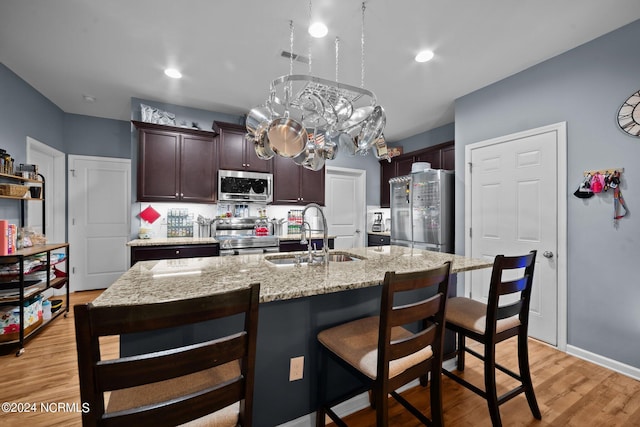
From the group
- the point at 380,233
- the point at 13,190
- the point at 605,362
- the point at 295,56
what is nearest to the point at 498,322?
the point at 605,362

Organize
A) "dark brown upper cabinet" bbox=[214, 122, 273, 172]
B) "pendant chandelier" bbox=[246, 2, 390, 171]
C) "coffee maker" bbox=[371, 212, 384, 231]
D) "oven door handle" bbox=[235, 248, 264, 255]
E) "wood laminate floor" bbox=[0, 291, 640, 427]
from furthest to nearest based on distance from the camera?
"coffee maker" bbox=[371, 212, 384, 231] → "dark brown upper cabinet" bbox=[214, 122, 273, 172] → "oven door handle" bbox=[235, 248, 264, 255] → "pendant chandelier" bbox=[246, 2, 390, 171] → "wood laminate floor" bbox=[0, 291, 640, 427]

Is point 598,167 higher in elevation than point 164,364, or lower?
higher

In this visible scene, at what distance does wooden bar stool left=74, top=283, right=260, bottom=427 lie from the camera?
666mm

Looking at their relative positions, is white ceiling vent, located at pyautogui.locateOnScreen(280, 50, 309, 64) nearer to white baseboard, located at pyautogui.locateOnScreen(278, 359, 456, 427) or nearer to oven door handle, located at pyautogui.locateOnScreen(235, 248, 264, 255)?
oven door handle, located at pyautogui.locateOnScreen(235, 248, 264, 255)

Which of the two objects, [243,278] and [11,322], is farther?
[11,322]

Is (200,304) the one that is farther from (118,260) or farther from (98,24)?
(118,260)

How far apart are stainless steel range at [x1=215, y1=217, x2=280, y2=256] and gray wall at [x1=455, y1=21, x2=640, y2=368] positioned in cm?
325

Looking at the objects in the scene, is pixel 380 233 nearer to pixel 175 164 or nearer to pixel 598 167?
pixel 598 167

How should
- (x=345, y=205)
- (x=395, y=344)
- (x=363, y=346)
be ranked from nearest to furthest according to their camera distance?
(x=395, y=344), (x=363, y=346), (x=345, y=205)

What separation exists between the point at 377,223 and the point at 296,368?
427cm

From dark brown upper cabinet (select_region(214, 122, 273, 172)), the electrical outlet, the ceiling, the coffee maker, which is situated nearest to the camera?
the electrical outlet

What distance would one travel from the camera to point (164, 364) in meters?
0.73

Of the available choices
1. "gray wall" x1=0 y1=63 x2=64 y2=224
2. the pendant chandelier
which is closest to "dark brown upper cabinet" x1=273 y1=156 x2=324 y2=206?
the pendant chandelier

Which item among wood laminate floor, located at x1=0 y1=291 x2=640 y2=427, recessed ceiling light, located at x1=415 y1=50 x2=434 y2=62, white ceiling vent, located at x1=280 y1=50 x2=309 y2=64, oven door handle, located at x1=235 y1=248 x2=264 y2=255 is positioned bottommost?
wood laminate floor, located at x1=0 y1=291 x2=640 y2=427
